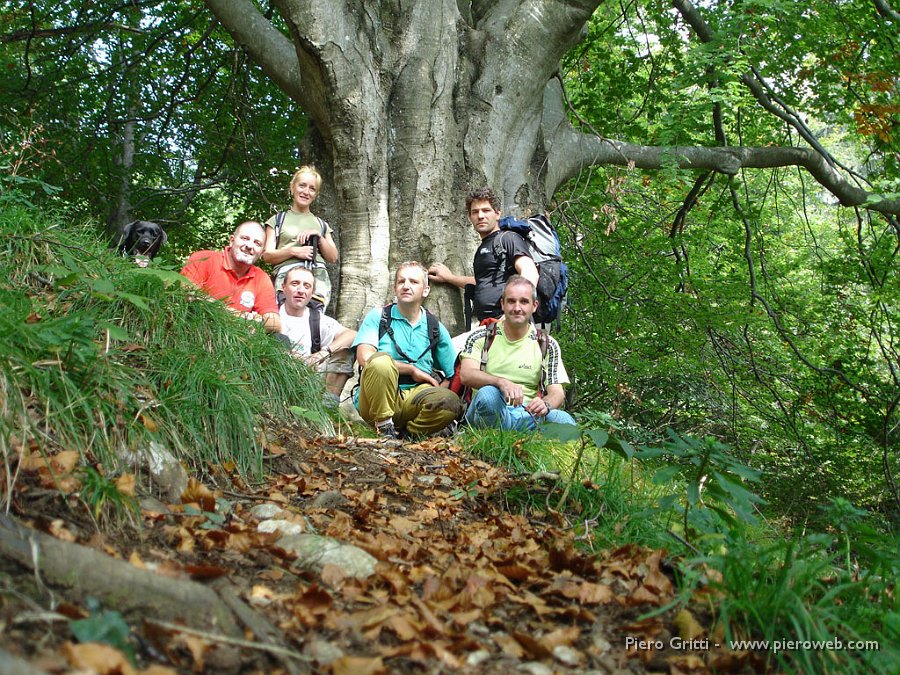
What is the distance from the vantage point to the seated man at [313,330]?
5.89 m

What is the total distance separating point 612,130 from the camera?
37.8 feet

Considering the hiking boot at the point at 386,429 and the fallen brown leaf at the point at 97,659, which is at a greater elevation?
the fallen brown leaf at the point at 97,659

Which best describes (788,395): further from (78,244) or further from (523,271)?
(78,244)

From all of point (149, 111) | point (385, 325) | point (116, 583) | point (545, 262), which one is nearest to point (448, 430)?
point (385, 325)

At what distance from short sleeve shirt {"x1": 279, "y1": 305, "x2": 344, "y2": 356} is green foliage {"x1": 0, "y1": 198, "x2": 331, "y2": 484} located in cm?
108

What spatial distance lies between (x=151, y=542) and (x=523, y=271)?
149 inches

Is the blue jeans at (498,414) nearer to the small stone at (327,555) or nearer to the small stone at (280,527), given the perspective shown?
the small stone at (280,527)

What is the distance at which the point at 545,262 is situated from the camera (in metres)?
6.09

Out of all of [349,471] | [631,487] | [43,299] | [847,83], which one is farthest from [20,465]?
[847,83]

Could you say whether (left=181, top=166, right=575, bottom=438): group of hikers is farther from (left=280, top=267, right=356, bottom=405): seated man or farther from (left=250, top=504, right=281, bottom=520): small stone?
(left=250, top=504, right=281, bottom=520): small stone

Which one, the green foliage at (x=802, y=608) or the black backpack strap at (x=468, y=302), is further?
the black backpack strap at (x=468, y=302)

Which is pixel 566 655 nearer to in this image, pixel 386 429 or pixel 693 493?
pixel 693 493

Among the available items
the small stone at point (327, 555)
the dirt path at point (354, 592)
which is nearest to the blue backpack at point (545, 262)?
the dirt path at point (354, 592)

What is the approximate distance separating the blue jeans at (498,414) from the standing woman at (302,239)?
5.79 feet
